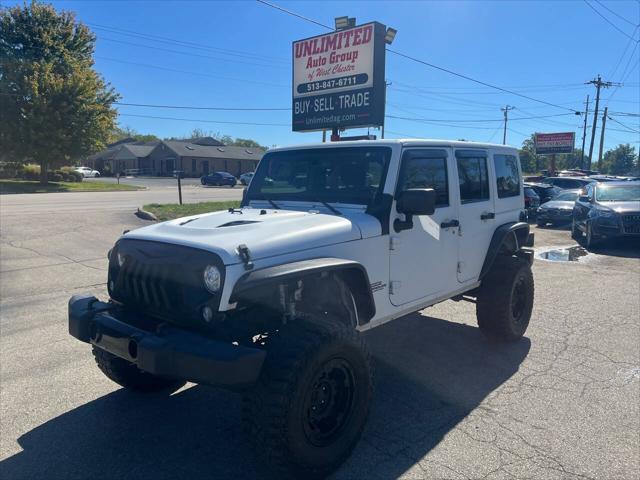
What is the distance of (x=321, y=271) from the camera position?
310 centimetres

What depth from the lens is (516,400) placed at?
413 cm

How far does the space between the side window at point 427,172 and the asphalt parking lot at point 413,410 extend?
1.64 meters

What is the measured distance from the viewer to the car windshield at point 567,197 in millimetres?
18041

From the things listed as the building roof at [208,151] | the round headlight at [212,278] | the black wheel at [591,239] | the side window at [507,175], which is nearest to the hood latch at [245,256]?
the round headlight at [212,278]

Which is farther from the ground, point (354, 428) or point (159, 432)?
point (354, 428)

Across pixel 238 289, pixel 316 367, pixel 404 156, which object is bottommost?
pixel 316 367

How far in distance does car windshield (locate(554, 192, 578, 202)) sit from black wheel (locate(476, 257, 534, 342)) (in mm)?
14097

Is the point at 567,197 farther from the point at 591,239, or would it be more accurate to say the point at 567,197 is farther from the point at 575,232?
the point at 591,239

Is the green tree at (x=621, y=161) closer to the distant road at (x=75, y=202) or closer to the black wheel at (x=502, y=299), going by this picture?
the distant road at (x=75, y=202)

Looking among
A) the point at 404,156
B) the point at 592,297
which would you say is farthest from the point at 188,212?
Answer: the point at 404,156

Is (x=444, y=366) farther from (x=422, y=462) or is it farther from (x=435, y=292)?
(x=422, y=462)

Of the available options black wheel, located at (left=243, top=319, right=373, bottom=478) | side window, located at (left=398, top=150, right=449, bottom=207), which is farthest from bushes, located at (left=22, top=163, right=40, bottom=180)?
black wheel, located at (left=243, top=319, right=373, bottom=478)

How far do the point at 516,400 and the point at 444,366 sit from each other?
2.68ft

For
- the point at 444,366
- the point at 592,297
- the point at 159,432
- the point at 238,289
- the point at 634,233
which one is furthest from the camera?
the point at 634,233
